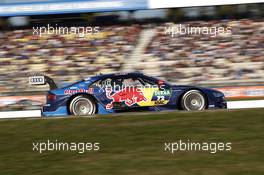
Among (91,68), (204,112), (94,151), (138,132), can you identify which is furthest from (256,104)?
(91,68)

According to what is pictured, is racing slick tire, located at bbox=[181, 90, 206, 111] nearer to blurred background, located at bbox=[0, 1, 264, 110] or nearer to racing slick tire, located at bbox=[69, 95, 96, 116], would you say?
racing slick tire, located at bbox=[69, 95, 96, 116]

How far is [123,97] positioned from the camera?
1121 centimetres

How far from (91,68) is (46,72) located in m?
2.04

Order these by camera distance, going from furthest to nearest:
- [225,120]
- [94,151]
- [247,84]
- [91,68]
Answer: [91,68]
[247,84]
[225,120]
[94,151]

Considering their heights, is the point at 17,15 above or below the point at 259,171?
above

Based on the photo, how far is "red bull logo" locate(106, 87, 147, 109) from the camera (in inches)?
439

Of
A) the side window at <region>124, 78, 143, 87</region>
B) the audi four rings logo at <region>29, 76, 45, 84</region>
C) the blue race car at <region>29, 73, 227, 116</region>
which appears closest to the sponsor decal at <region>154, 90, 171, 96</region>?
the blue race car at <region>29, 73, 227, 116</region>

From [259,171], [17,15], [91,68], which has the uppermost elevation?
[17,15]

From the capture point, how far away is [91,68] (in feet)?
72.5

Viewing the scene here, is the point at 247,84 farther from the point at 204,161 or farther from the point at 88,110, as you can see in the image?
the point at 204,161

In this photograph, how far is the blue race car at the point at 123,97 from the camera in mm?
10977

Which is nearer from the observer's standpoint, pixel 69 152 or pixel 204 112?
pixel 69 152

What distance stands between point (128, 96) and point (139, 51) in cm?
1186

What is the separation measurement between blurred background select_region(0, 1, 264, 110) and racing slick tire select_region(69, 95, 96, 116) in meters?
8.25
